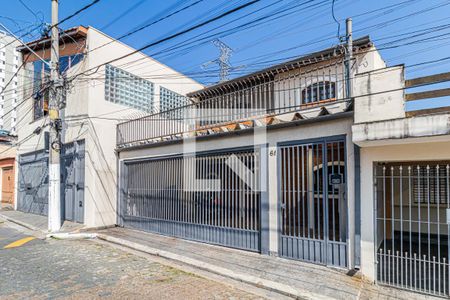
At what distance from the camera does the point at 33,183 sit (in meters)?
13.2

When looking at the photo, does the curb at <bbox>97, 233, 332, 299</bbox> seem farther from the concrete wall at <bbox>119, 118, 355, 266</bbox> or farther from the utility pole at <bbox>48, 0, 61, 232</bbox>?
the utility pole at <bbox>48, 0, 61, 232</bbox>

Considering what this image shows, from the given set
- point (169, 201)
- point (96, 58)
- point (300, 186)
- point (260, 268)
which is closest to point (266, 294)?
point (260, 268)

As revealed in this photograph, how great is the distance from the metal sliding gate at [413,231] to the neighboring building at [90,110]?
8818 millimetres

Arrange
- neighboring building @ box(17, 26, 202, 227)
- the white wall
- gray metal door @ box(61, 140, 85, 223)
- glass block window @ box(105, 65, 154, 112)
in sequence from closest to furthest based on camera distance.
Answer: the white wall → neighboring building @ box(17, 26, 202, 227) → gray metal door @ box(61, 140, 85, 223) → glass block window @ box(105, 65, 154, 112)

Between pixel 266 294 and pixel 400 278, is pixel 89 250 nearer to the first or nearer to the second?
pixel 266 294

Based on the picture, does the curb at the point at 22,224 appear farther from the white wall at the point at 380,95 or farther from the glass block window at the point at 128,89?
the white wall at the point at 380,95

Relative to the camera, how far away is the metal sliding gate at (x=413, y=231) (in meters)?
4.52

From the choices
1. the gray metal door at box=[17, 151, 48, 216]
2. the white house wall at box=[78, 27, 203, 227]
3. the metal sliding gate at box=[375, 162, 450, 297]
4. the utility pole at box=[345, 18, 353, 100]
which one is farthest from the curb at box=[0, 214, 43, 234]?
the utility pole at box=[345, 18, 353, 100]

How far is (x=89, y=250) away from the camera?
22.9 ft

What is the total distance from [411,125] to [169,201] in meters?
6.72

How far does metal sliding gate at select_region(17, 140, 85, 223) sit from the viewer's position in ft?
33.1

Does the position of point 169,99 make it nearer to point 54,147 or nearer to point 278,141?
point 54,147

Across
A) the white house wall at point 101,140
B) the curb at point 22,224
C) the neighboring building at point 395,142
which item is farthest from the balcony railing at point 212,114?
the curb at point 22,224

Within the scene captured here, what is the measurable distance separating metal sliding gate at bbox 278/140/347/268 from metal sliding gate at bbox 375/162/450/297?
660 millimetres
